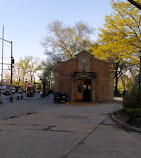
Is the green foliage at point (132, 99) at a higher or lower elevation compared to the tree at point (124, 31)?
lower

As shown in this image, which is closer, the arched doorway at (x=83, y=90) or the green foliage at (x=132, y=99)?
the green foliage at (x=132, y=99)

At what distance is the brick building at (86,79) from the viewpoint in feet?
100

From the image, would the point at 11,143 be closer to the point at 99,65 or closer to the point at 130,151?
the point at 130,151

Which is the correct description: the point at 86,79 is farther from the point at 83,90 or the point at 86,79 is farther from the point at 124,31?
the point at 124,31

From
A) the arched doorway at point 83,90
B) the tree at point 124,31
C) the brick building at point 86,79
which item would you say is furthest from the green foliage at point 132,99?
the arched doorway at point 83,90

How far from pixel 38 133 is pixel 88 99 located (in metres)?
22.8

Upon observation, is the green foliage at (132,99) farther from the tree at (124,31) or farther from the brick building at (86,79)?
the brick building at (86,79)

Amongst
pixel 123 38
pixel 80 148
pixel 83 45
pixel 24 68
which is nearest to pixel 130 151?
pixel 80 148

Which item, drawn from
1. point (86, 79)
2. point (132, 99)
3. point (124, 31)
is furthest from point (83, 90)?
point (132, 99)

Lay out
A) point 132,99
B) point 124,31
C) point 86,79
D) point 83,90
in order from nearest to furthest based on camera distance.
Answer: point 132,99, point 124,31, point 86,79, point 83,90

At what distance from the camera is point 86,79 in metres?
31.1

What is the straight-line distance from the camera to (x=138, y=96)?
1750 centimetres

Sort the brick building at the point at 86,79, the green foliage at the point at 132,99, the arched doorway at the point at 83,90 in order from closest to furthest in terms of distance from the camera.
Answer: the green foliage at the point at 132,99 < the brick building at the point at 86,79 < the arched doorway at the point at 83,90

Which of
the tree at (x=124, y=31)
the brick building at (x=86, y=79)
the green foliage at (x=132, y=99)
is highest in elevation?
the tree at (x=124, y=31)
